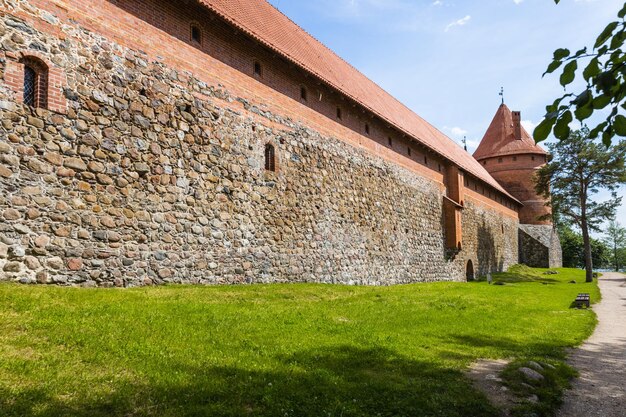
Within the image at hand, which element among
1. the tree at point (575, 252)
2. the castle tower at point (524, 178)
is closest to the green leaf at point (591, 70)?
the castle tower at point (524, 178)

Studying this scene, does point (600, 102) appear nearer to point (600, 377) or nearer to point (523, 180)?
point (600, 377)

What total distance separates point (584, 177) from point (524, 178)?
10239 mm

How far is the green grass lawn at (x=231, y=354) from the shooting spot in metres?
3.73

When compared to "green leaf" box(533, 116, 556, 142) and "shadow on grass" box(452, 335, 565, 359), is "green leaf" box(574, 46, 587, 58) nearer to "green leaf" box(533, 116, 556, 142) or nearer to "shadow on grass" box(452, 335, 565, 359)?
"green leaf" box(533, 116, 556, 142)

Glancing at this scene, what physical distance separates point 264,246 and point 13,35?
6.66 m

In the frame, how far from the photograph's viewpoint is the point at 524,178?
1526 inches

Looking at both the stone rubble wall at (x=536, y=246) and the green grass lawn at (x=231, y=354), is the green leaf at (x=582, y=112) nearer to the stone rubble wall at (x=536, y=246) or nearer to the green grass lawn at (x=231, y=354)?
the green grass lawn at (x=231, y=354)

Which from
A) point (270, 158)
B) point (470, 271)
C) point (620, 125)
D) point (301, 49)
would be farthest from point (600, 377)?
point (470, 271)

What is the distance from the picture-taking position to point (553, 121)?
7.29 feet

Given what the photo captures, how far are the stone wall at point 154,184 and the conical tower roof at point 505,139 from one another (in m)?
29.3

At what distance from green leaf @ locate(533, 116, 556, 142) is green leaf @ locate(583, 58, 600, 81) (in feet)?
1.13

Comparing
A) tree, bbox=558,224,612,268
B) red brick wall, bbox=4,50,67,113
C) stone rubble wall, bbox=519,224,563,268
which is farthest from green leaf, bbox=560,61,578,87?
tree, bbox=558,224,612,268

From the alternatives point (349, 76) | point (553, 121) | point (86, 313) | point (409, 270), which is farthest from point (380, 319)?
point (349, 76)

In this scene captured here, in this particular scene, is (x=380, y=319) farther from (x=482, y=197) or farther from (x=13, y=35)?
(x=482, y=197)
